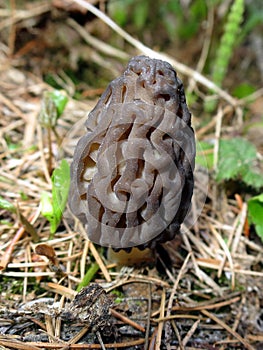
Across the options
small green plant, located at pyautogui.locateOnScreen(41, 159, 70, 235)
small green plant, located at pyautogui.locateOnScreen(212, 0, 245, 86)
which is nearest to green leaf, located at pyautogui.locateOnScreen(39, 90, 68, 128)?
small green plant, located at pyautogui.locateOnScreen(41, 159, 70, 235)

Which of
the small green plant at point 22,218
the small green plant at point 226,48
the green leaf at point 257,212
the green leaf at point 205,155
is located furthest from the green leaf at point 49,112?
the small green plant at point 226,48

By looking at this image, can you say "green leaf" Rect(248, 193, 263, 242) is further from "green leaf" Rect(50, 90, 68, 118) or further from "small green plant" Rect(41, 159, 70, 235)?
"green leaf" Rect(50, 90, 68, 118)

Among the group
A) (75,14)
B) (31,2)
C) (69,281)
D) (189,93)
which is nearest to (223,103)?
(189,93)

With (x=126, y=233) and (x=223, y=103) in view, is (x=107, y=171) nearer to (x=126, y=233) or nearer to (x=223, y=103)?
(x=126, y=233)

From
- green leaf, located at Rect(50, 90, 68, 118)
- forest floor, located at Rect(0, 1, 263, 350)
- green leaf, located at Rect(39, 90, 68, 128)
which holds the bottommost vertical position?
forest floor, located at Rect(0, 1, 263, 350)

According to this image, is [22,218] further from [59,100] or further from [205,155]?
[205,155]

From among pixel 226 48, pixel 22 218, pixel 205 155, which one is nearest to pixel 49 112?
pixel 22 218
